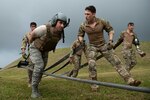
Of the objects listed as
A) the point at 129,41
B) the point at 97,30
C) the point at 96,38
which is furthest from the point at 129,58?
the point at 97,30

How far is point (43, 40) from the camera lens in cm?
1130

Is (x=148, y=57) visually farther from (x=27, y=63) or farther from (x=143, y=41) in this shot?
(x=27, y=63)

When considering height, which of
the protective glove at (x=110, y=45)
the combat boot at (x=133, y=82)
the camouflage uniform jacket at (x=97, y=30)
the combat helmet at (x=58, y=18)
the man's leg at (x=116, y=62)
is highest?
the combat helmet at (x=58, y=18)

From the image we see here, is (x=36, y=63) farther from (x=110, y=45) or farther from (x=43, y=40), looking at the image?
(x=110, y=45)

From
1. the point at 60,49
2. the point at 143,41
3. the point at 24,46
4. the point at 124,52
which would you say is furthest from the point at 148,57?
the point at 24,46

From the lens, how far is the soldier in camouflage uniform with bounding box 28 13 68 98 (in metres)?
10.6

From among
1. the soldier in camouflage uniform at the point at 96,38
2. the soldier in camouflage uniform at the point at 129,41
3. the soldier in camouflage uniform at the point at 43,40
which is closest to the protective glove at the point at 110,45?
the soldier in camouflage uniform at the point at 96,38

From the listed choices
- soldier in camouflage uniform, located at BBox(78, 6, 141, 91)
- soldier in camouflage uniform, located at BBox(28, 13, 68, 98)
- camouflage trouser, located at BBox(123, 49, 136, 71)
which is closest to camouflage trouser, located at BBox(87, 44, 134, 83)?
soldier in camouflage uniform, located at BBox(78, 6, 141, 91)

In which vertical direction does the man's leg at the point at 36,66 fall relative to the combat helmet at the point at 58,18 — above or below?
below

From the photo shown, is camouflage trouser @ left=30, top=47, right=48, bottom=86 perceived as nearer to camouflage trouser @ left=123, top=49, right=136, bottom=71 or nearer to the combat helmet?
the combat helmet

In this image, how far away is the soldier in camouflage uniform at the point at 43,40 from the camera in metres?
10.6

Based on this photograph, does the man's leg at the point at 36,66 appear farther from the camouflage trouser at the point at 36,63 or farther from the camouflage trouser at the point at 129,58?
the camouflage trouser at the point at 129,58

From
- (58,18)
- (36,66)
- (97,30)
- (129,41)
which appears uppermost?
(58,18)

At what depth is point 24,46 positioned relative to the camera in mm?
15523
